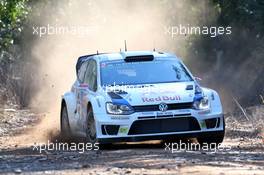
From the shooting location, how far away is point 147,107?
1357cm

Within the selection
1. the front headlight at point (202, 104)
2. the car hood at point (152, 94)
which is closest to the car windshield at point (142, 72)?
the car hood at point (152, 94)

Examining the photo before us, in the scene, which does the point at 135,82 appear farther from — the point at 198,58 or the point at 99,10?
the point at 198,58

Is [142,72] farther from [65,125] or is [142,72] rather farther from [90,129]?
[65,125]

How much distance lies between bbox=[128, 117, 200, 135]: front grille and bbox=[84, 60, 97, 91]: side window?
135cm

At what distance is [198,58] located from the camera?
124 ft

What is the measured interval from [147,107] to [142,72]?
1.45m

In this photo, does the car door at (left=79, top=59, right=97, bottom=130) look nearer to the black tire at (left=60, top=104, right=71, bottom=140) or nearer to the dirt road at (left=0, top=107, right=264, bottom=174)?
the dirt road at (left=0, top=107, right=264, bottom=174)

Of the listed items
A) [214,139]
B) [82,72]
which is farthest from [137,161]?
[82,72]

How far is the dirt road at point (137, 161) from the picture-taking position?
413 inches

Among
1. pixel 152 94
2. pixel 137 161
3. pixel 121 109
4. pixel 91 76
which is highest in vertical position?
pixel 91 76

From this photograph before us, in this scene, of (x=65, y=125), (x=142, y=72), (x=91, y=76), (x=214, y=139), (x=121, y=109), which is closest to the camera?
(x=121, y=109)

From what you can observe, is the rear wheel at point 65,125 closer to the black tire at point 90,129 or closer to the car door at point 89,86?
the car door at point 89,86

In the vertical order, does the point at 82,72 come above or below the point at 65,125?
above

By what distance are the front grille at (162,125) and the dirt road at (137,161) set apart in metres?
0.46
